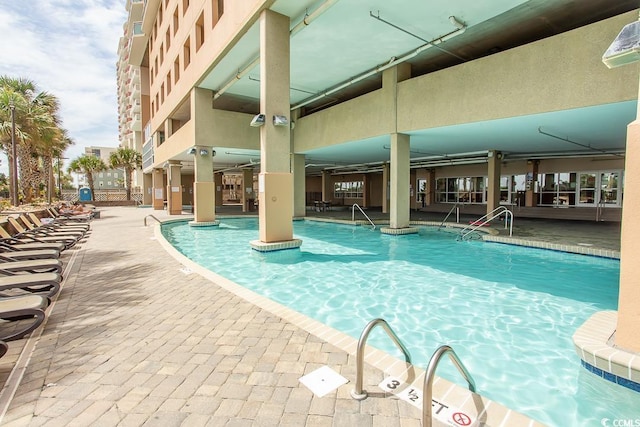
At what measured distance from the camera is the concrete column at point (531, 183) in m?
19.7


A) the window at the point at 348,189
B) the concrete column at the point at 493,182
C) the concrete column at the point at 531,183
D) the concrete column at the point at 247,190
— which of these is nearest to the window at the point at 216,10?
the concrete column at the point at 247,190

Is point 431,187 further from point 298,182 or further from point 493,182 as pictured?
point 298,182

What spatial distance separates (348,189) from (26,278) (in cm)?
3030

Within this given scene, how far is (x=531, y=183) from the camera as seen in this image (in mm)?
20109

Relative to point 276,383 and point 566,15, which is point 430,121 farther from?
point 276,383

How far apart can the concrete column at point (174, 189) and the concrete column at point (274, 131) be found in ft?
45.9

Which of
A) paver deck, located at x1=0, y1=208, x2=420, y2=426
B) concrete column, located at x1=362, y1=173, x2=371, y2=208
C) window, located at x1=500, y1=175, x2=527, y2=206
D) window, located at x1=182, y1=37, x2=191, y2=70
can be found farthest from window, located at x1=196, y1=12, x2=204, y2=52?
window, located at x1=500, y1=175, x2=527, y2=206

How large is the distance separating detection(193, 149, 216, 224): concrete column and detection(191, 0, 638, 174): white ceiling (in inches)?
135

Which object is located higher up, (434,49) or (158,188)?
(434,49)

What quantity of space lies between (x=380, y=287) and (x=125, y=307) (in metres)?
4.31

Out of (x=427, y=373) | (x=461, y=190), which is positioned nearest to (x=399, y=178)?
(x=427, y=373)

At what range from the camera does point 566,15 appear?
9055 mm

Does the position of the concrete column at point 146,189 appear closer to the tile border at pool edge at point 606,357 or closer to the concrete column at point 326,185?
the concrete column at point 326,185

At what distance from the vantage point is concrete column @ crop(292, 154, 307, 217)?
1808 cm
